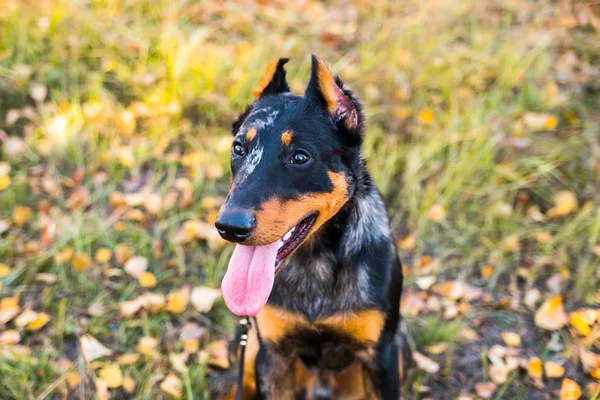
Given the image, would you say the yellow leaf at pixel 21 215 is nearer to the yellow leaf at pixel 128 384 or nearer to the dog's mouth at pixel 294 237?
the yellow leaf at pixel 128 384

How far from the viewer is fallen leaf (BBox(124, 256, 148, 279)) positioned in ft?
13.2

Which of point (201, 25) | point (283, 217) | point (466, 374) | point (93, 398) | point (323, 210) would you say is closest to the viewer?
point (283, 217)

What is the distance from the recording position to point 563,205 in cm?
434

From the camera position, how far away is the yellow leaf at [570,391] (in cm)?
313

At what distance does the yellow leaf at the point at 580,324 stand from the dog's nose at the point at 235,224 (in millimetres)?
2386

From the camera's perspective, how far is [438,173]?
186 inches

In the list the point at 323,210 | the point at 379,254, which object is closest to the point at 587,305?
the point at 379,254

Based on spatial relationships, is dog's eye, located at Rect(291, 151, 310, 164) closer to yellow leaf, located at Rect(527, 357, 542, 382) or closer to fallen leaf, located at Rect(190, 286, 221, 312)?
fallen leaf, located at Rect(190, 286, 221, 312)

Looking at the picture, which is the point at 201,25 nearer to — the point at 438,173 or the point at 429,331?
the point at 438,173

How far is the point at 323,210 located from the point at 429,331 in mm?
1609

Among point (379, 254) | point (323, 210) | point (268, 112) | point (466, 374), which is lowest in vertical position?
point (466, 374)

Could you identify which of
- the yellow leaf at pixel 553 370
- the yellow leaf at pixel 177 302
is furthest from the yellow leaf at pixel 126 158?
the yellow leaf at pixel 553 370

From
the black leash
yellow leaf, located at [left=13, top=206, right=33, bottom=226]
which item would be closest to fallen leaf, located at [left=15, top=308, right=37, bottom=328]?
yellow leaf, located at [left=13, top=206, right=33, bottom=226]

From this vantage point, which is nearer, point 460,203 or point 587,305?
point 587,305
